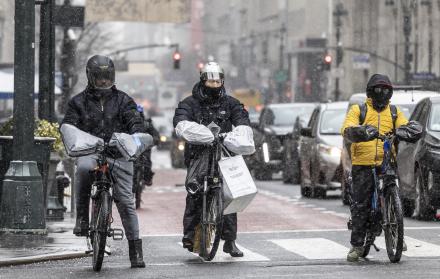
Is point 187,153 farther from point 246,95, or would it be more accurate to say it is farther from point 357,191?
point 246,95

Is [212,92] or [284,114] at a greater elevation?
[212,92]

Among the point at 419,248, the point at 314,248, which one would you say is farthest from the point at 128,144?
the point at 419,248

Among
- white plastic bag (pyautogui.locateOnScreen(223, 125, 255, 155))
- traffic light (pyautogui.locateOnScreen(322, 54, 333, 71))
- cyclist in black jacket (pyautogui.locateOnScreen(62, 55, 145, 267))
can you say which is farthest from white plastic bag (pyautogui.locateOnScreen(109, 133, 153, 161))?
traffic light (pyautogui.locateOnScreen(322, 54, 333, 71))

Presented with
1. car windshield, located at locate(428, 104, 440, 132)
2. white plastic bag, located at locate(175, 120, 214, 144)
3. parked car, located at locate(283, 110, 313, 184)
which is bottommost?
parked car, located at locate(283, 110, 313, 184)

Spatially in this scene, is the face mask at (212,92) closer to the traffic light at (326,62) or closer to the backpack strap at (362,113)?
the backpack strap at (362,113)

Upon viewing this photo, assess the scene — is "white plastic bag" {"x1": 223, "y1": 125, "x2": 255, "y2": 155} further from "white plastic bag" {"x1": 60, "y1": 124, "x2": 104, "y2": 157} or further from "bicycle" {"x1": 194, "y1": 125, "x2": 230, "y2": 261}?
"white plastic bag" {"x1": 60, "y1": 124, "x2": 104, "y2": 157}

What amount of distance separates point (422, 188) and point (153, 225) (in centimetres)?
340

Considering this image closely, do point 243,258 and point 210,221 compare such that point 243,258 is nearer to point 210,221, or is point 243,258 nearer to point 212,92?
point 210,221

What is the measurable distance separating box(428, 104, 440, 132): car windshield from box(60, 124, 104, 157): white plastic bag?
300 inches

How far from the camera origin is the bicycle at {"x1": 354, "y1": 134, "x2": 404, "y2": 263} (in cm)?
1296

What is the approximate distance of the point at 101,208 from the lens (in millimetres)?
12398

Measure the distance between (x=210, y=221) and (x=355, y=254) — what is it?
4.25 feet

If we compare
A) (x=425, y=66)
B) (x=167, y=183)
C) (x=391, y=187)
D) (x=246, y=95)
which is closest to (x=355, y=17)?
(x=246, y=95)

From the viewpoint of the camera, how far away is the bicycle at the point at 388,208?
12961mm
